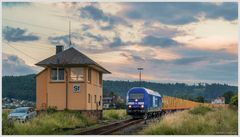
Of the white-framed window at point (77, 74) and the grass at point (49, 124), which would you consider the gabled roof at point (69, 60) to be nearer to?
the white-framed window at point (77, 74)

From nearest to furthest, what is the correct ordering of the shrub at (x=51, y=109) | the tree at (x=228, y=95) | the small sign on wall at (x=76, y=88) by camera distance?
1. the shrub at (x=51, y=109)
2. the small sign on wall at (x=76, y=88)
3. the tree at (x=228, y=95)

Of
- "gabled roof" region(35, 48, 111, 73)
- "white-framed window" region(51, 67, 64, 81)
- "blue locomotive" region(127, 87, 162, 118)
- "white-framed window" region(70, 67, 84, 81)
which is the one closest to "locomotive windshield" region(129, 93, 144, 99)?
"blue locomotive" region(127, 87, 162, 118)

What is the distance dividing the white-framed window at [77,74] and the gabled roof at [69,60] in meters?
0.60

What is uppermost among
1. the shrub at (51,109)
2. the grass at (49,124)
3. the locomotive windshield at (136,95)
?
the locomotive windshield at (136,95)

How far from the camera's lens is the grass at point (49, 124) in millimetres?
25516

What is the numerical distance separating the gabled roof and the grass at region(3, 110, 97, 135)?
4.33 m

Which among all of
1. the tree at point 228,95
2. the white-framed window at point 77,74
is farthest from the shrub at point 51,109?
the tree at point 228,95

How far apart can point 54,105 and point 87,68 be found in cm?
413

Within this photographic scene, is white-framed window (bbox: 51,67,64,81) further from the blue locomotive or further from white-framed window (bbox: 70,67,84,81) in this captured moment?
the blue locomotive

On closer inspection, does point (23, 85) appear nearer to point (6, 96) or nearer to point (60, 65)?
point (6, 96)

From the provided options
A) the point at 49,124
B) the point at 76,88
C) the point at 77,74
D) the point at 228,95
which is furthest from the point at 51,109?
the point at 228,95

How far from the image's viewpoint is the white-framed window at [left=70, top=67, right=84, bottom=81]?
1596 inches

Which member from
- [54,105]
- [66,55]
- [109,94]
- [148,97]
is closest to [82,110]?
[54,105]

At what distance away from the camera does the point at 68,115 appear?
35.6m
